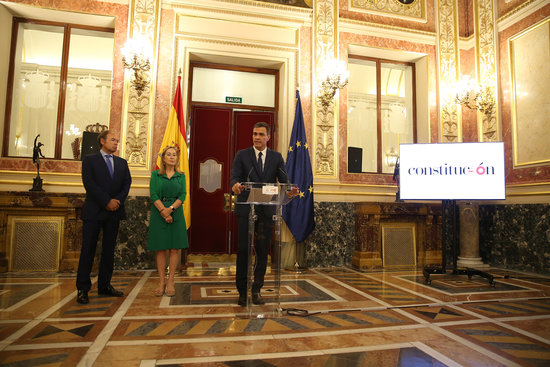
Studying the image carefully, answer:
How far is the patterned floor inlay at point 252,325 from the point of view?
94.0 inches

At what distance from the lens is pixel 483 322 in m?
2.69

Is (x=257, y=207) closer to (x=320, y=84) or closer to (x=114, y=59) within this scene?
(x=320, y=84)

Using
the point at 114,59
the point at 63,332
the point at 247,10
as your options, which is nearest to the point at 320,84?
the point at 247,10

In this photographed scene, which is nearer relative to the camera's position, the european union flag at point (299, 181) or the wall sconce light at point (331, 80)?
the european union flag at point (299, 181)

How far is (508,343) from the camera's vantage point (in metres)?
2.25

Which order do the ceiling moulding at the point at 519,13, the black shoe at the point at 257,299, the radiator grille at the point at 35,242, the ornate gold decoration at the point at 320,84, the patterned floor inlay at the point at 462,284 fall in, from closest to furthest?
the black shoe at the point at 257,299, the patterned floor inlay at the point at 462,284, the radiator grille at the point at 35,242, the ceiling moulding at the point at 519,13, the ornate gold decoration at the point at 320,84

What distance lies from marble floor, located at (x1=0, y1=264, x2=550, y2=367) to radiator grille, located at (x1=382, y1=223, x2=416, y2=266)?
1164 millimetres

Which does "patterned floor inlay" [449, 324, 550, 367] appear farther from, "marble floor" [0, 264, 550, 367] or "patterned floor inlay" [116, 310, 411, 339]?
"patterned floor inlay" [116, 310, 411, 339]

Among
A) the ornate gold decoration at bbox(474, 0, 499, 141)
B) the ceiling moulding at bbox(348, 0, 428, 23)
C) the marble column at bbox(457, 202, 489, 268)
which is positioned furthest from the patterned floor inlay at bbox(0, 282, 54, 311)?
the ornate gold decoration at bbox(474, 0, 499, 141)

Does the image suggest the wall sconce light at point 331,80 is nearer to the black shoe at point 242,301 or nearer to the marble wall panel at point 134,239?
the marble wall panel at point 134,239

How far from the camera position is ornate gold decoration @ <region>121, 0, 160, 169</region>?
4.87 metres

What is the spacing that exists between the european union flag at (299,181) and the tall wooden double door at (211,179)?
0.66 m

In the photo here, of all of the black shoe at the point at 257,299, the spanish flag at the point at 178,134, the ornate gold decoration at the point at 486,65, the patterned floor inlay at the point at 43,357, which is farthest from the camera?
the ornate gold decoration at the point at 486,65

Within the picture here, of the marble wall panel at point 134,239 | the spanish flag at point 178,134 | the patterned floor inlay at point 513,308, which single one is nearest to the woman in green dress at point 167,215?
the spanish flag at point 178,134
